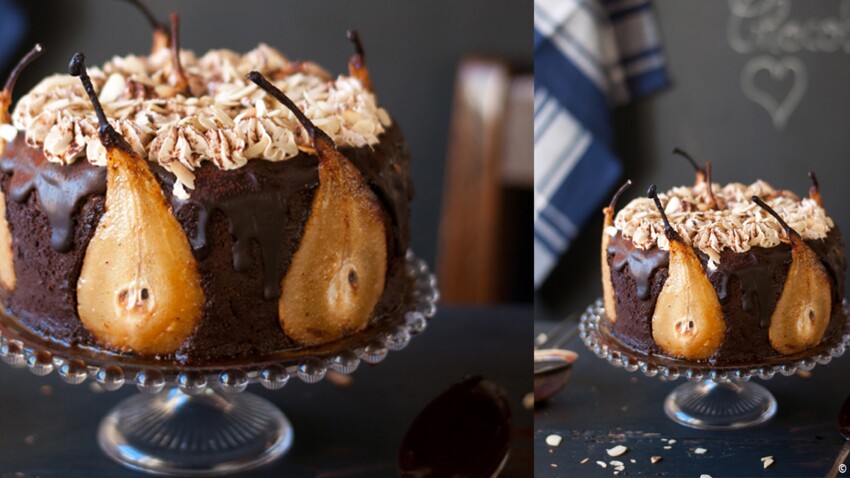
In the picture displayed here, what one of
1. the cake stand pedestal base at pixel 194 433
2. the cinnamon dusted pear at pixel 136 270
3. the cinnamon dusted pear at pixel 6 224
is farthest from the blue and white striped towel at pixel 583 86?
the cinnamon dusted pear at pixel 6 224

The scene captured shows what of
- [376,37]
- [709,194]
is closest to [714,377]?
[709,194]

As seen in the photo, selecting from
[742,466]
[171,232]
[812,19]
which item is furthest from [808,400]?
[171,232]

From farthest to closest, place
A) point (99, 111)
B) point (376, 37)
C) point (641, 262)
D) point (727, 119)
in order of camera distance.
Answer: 1. point (376, 37)
2. point (727, 119)
3. point (641, 262)
4. point (99, 111)

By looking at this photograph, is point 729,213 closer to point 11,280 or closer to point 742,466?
point 742,466

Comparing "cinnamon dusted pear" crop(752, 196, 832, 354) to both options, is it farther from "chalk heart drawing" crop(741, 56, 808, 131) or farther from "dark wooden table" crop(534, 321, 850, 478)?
"chalk heart drawing" crop(741, 56, 808, 131)

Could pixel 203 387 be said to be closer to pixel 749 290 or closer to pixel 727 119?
pixel 749 290

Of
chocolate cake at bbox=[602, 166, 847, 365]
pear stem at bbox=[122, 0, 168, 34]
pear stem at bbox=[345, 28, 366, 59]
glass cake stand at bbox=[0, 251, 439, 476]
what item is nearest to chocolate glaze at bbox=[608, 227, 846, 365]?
chocolate cake at bbox=[602, 166, 847, 365]
